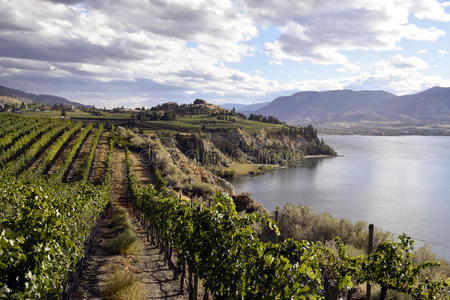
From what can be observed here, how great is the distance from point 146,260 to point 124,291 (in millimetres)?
6010

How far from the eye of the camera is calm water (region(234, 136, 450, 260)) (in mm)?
47103

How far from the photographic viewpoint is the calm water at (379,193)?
4710cm

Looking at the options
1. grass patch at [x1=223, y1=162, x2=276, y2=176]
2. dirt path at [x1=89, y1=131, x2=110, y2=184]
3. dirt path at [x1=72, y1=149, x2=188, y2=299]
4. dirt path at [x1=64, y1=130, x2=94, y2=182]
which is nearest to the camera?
dirt path at [x1=72, y1=149, x2=188, y2=299]

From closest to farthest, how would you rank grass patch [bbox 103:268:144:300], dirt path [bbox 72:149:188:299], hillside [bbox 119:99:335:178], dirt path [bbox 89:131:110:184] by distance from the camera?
grass patch [bbox 103:268:144:300] < dirt path [bbox 72:149:188:299] < dirt path [bbox 89:131:110:184] < hillside [bbox 119:99:335:178]

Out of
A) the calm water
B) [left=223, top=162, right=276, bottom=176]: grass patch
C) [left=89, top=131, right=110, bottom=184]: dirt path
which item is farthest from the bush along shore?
[left=223, top=162, right=276, bottom=176]: grass patch

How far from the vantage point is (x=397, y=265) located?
27.7ft

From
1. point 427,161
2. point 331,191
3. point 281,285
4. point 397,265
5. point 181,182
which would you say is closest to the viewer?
point 281,285

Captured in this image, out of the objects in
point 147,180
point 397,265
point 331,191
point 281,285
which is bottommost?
point 331,191

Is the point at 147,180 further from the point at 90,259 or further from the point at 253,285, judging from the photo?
the point at 253,285

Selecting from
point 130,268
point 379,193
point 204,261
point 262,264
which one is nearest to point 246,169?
point 379,193

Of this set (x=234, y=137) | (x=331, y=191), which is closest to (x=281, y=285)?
(x=331, y=191)

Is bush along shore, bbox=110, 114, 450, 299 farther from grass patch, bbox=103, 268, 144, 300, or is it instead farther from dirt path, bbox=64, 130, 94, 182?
dirt path, bbox=64, 130, 94, 182

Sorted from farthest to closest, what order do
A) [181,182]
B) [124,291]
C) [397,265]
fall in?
1. [181,182]
2. [124,291]
3. [397,265]

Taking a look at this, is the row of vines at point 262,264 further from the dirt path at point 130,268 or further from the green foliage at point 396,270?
the dirt path at point 130,268
